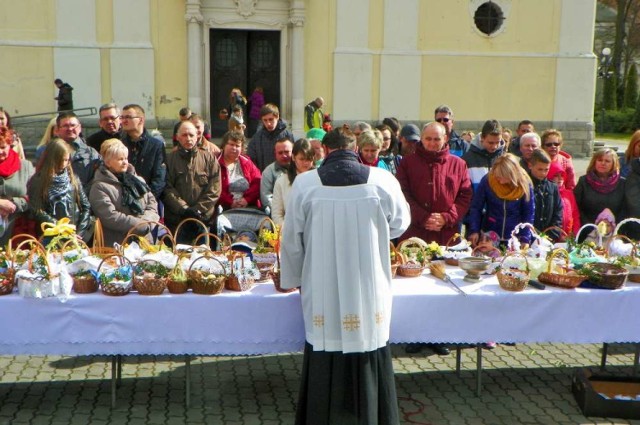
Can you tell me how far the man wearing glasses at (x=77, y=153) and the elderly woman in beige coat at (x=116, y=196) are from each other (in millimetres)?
511

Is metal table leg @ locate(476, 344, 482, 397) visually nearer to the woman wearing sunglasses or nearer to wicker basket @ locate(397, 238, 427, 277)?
wicker basket @ locate(397, 238, 427, 277)

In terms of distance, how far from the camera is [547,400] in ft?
15.9

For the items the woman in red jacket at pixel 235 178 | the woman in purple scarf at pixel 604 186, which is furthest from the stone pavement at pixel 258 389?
the woman in red jacket at pixel 235 178

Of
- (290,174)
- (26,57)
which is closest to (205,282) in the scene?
(290,174)

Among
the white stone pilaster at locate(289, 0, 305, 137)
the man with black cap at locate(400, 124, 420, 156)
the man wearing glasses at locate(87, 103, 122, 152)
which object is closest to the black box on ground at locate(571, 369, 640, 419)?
the man with black cap at locate(400, 124, 420, 156)

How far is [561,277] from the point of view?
455 centimetres

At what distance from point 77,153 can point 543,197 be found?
147 inches

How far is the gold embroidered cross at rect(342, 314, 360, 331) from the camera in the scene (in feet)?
12.6

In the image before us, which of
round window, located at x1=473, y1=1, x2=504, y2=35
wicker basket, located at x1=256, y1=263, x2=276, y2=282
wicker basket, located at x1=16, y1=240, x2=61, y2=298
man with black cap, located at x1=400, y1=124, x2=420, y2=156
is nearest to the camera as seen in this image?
wicker basket, located at x1=16, y1=240, x2=61, y2=298

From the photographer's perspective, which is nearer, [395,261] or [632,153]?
[395,261]

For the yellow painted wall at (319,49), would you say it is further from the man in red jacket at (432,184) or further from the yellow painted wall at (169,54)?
the man in red jacket at (432,184)

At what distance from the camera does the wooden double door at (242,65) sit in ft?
57.6

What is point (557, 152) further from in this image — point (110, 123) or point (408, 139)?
point (110, 123)

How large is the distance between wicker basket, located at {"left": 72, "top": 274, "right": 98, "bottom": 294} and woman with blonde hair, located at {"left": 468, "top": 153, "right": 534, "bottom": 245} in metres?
2.85
